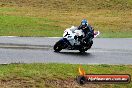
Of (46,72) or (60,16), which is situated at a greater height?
(60,16)

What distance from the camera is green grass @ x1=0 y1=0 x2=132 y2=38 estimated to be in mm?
30875

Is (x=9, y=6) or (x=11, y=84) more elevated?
(x=9, y=6)

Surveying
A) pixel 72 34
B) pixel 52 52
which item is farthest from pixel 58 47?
pixel 72 34

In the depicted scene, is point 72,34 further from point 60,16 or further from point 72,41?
point 60,16

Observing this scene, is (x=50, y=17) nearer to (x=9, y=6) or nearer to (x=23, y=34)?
(x=9, y=6)

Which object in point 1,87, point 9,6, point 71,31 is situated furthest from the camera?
point 9,6

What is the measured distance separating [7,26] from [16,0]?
669 inches

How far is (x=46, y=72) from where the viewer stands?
14539 millimetres

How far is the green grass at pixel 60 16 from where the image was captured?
30875 mm

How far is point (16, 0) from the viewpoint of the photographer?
47750mm

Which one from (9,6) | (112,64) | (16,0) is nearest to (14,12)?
(9,6)

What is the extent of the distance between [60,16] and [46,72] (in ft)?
86.5

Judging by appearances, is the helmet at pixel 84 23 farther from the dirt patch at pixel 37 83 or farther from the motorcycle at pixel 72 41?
the dirt patch at pixel 37 83

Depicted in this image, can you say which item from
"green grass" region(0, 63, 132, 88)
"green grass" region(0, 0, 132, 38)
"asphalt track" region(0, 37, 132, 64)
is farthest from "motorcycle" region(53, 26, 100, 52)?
"green grass" region(0, 0, 132, 38)
